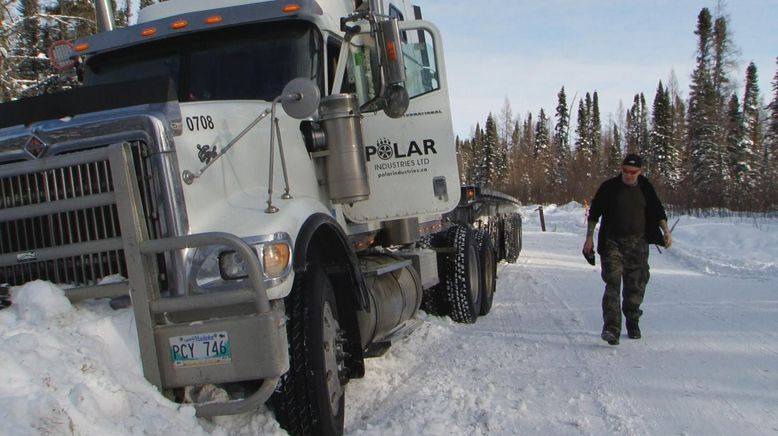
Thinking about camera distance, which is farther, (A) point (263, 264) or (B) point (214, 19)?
(B) point (214, 19)

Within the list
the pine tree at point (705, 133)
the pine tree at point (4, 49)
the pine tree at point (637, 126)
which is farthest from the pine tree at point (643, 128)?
the pine tree at point (4, 49)

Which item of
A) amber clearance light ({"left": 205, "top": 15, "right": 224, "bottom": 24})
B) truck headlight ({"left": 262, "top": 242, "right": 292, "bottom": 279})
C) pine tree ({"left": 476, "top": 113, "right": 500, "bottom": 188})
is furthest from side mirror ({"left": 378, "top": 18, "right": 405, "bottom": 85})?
pine tree ({"left": 476, "top": 113, "right": 500, "bottom": 188})

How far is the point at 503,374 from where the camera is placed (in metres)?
4.96

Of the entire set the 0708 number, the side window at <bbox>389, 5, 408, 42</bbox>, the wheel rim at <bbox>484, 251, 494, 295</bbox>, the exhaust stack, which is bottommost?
the wheel rim at <bbox>484, 251, 494, 295</bbox>

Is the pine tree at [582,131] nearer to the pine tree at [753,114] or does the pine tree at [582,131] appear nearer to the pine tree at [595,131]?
the pine tree at [595,131]

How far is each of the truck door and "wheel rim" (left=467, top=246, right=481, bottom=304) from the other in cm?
183

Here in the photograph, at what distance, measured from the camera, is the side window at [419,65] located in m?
5.80

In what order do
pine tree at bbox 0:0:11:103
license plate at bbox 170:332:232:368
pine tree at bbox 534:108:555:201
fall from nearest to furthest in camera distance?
license plate at bbox 170:332:232:368, pine tree at bbox 0:0:11:103, pine tree at bbox 534:108:555:201

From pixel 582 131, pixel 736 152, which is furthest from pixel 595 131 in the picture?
pixel 736 152

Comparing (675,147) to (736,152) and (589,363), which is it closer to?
(736,152)

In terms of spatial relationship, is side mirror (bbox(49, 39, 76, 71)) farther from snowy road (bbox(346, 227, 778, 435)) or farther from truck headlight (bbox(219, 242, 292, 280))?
snowy road (bbox(346, 227, 778, 435))

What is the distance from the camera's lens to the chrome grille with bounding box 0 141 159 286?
321 centimetres

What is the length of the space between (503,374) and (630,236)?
83.3 inches

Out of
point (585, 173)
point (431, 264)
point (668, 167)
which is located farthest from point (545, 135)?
point (431, 264)
